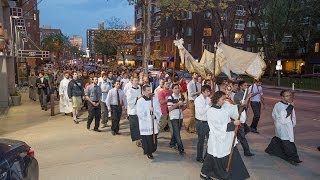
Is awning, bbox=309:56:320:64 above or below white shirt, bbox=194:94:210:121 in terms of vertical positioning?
above

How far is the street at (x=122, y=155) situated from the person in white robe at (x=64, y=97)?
1664 millimetres

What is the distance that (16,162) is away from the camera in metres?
5.55

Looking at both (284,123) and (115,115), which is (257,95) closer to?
(284,123)

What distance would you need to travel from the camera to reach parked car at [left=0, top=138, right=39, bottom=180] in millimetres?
5266

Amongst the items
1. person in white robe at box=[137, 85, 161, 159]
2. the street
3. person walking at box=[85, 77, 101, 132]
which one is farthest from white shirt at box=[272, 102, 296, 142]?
person walking at box=[85, 77, 101, 132]

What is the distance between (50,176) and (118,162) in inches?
62.5

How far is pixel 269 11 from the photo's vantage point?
47312 mm

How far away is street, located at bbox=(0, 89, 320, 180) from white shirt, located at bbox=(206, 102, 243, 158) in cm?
101

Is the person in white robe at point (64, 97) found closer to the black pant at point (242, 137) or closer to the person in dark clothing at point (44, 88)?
the person in dark clothing at point (44, 88)

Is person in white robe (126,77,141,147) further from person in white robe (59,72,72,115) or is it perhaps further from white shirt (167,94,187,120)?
person in white robe (59,72,72,115)

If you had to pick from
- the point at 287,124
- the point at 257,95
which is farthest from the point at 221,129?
the point at 257,95

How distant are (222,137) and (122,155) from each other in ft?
10.8

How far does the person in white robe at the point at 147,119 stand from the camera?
9.24 m

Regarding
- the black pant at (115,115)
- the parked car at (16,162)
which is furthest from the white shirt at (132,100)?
the parked car at (16,162)
